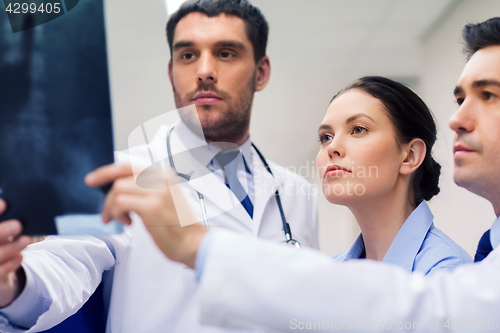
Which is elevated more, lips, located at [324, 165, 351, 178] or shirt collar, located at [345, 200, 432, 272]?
lips, located at [324, 165, 351, 178]

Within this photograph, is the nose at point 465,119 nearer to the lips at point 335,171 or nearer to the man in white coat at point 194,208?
the lips at point 335,171

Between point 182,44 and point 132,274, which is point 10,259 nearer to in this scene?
point 132,274

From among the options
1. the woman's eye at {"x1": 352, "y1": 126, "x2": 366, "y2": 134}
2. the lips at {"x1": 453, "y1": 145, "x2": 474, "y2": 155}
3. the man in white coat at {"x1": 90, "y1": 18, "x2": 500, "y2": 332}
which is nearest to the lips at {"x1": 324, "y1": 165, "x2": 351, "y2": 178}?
the woman's eye at {"x1": 352, "y1": 126, "x2": 366, "y2": 134}

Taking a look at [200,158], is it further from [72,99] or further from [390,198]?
[390,198]

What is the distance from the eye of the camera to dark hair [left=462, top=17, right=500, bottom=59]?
27.7 inches

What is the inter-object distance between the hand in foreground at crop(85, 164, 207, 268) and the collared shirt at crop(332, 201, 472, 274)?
19.3 inches

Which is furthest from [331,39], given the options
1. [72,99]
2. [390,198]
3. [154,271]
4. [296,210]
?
[72,99]

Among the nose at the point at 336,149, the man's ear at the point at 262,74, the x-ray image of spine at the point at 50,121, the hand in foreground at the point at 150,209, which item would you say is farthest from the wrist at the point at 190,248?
the man's ear at the point at 262,74

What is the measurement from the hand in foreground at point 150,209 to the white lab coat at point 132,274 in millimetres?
199

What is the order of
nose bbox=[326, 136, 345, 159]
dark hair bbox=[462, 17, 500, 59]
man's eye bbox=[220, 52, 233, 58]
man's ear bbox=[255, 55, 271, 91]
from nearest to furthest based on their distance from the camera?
dark hair bbox=[462, 17, 500, 59] < nose bbox=[326, 136, 345, 159] < man's eye bbox=[220, 52, 233, 58] < man's ear bbox=[255, 55, 271, 91]

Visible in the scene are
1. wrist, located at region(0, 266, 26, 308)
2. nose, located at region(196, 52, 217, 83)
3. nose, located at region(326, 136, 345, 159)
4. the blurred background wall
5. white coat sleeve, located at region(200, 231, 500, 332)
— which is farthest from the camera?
the blurred background wall

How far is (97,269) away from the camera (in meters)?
0.82

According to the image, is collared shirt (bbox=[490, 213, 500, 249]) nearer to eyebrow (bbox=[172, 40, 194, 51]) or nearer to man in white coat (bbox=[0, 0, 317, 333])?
man in white coat (bbox=[0, 0, 317, 333])

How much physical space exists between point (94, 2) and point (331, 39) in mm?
1551
